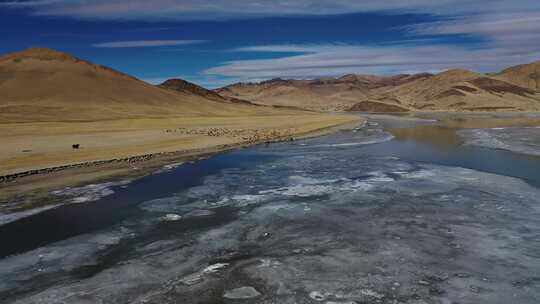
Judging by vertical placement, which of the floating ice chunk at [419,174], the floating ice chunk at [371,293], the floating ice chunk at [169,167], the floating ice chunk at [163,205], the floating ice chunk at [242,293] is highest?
the floating ice chunk at [169,167]

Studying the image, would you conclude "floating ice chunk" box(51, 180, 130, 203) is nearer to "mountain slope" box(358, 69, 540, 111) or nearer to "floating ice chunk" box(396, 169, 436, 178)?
"floating ice chunk" box(396, 169, 436, 178)

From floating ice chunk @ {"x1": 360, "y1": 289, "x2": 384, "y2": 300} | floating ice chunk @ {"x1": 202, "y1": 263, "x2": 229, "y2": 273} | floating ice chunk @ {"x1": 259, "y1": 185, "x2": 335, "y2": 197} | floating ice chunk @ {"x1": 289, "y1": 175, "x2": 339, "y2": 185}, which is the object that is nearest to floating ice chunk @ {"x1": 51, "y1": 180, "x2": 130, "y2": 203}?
floating ice chunk @ {"x1": 259, "y1": 185, "x2": 335, "y2": 197}

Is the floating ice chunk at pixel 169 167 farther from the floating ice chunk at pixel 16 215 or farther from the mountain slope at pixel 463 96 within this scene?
the mountain slope at pixel 463 96

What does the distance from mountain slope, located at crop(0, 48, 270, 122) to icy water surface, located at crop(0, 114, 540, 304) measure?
45.5 m

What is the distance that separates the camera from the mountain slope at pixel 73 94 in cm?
6481

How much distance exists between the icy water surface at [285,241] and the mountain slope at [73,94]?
149 feet

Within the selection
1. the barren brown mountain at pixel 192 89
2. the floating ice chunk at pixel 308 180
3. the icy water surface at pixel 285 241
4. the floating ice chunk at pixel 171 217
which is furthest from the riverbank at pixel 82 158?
the barren brown mountain at pixel 192 89

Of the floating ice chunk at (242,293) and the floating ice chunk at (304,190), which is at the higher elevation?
the floating ice chunk at (304,190)

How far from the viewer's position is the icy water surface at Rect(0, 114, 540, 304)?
7641 millimetres

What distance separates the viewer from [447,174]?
18.5 metres

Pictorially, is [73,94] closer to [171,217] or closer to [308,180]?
[308,180]

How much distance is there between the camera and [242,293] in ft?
24.8

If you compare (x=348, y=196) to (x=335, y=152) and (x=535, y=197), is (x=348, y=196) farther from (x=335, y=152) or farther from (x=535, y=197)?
(x=335, y=152)

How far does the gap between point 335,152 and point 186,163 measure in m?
8.96
